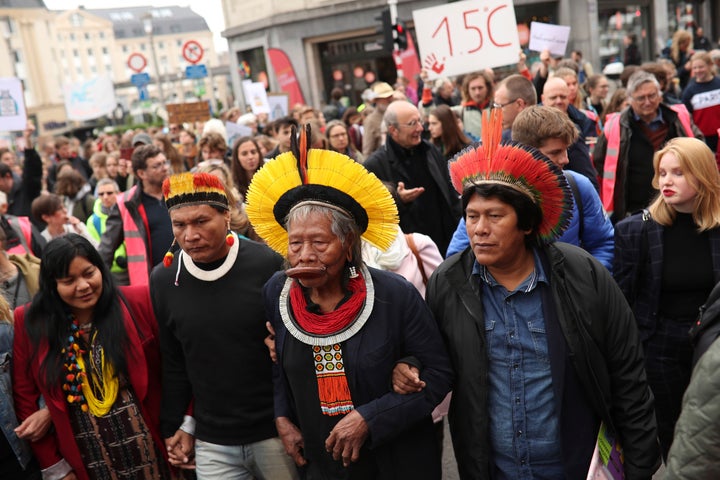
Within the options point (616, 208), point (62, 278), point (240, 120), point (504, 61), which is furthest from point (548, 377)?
point (240, 120)

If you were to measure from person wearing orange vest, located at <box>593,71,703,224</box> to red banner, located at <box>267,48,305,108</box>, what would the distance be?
18394 mm

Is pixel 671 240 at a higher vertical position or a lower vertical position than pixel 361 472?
higher

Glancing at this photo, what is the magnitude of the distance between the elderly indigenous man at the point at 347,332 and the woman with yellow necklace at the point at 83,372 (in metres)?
0.90

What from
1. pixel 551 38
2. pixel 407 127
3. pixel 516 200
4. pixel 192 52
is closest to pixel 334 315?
pixel 516 200

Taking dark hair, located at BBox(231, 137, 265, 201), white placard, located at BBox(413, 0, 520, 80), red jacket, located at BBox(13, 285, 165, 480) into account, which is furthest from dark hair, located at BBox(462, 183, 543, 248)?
white placard, located at BBox(413, 0, 520, 80)

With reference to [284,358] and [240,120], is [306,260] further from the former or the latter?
[240,120]

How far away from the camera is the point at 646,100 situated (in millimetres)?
5359

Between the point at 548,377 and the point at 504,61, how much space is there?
6.26m

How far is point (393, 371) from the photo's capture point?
2.51 m

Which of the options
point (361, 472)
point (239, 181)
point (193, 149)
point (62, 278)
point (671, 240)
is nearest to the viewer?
point (361, 472)

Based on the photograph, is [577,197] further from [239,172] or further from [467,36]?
[467,36]

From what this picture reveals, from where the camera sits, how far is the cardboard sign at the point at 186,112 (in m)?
13.8

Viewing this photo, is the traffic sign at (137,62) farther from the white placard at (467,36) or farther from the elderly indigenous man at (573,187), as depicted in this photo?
the elderly indigenous man at (573,187)

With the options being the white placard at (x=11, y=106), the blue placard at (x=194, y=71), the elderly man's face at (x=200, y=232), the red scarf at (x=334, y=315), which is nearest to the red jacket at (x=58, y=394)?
the elderly man's face at (x=200, y=232)
